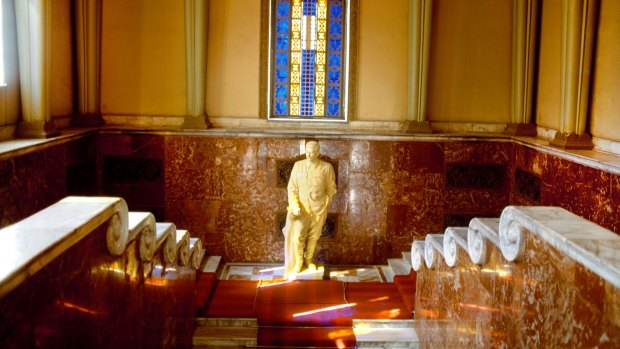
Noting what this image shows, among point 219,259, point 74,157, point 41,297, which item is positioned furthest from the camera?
point 219,259

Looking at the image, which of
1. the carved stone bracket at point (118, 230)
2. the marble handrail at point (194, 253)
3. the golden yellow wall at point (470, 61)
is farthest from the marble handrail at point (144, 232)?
the golden yellow wall at point (470, 61)

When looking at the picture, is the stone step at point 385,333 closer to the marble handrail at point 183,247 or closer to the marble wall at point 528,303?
the marble wall at point 528,303

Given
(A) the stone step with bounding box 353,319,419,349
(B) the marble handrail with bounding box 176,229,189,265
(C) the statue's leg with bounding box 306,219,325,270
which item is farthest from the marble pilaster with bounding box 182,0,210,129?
(A) the stone step with bounding box 353,319,419,349

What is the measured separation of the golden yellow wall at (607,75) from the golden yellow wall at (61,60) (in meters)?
6.70

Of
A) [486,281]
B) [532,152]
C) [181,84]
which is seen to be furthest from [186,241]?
[532,152]

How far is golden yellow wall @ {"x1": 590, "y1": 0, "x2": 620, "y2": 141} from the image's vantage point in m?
6.75

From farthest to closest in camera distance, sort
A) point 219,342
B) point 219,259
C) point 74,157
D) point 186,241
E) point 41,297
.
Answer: point 219,259, point 74,157, point 219,342, point 186,241, point 41,297

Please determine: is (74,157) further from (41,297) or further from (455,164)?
(41,297)

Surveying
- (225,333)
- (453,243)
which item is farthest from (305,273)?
(453,243)

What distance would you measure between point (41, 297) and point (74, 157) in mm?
5837

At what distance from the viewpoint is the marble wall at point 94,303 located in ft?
7.04

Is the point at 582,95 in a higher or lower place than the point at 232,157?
higher

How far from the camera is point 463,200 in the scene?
28.7 feet

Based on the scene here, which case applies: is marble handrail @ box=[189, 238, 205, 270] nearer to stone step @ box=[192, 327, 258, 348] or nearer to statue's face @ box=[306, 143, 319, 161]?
stone step @ box=[192, 327, 258, 348]
